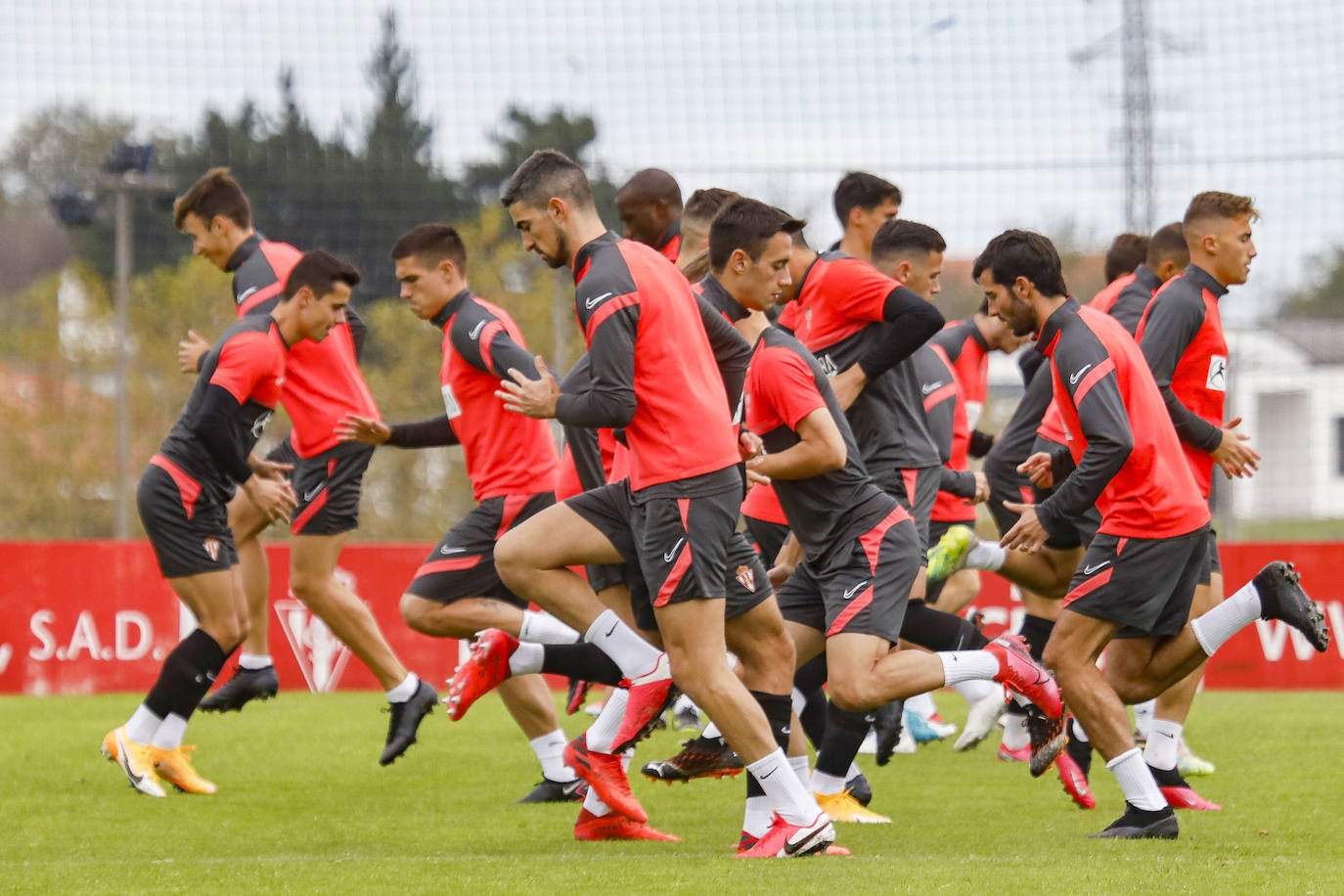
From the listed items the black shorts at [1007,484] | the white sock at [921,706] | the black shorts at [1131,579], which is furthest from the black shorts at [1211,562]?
the white sock at [921,706]

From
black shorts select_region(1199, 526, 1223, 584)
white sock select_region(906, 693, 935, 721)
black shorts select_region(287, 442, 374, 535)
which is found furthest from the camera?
white sock select_region(906, 693, 935, 721)

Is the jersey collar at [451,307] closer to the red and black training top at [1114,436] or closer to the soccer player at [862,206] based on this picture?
the soccer player at [862,206]

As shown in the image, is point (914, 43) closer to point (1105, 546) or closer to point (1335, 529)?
point (1335, 529)

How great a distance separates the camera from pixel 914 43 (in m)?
18.8

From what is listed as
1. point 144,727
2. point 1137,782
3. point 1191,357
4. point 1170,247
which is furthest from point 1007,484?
point 144,727

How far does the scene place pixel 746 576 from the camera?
6293 mm

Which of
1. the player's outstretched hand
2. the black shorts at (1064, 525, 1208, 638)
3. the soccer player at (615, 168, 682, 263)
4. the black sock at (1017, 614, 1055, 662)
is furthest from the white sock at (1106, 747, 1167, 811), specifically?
the player's outstretched hand

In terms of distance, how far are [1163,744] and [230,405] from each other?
4.27 meters

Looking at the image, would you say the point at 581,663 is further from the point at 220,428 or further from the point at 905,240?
the point at 905,240

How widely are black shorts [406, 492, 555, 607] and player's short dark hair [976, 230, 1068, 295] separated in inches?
98.5

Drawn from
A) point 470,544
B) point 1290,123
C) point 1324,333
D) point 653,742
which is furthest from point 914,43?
point 470,544

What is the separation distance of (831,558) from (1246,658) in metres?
7.87

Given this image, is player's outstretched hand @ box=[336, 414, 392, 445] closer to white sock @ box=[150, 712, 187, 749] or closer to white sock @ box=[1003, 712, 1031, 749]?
white sock @ box=[150, 712, 187, 749]

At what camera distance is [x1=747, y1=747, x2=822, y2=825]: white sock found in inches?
228
